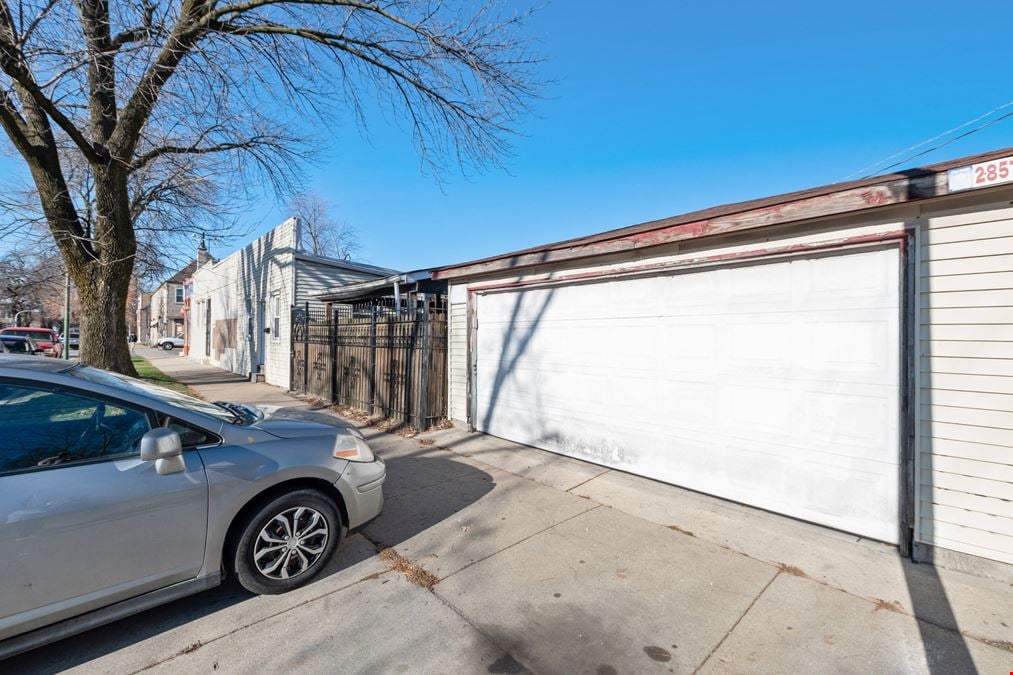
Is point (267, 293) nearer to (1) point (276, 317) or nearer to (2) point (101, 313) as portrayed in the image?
(1) point (276, 317)

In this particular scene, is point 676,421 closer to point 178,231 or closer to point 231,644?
point 231,644

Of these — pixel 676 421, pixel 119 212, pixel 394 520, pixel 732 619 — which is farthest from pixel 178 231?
pixel 732 619

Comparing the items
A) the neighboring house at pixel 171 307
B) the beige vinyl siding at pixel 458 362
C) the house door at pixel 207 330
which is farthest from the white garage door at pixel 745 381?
the neighboring house at pixel 171 307

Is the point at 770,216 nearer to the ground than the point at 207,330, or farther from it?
farther from it

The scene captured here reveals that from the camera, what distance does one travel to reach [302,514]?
2998 mm

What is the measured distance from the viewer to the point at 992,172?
288 cm

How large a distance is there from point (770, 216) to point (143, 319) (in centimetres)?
8243

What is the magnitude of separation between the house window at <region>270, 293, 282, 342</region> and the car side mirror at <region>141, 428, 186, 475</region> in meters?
11.9

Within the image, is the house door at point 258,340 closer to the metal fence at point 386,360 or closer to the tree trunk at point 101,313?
the tree trunk at point 101,313

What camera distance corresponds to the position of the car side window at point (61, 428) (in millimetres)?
2256

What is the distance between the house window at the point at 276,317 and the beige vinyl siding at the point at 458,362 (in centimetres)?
819

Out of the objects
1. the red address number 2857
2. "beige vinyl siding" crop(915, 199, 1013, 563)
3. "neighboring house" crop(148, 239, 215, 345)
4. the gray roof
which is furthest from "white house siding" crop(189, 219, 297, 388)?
"neighboring house" crop(148, 239, 215, 345)

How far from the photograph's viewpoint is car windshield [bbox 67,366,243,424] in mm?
2666

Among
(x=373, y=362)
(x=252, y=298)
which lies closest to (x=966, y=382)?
(x=373, y=362)
